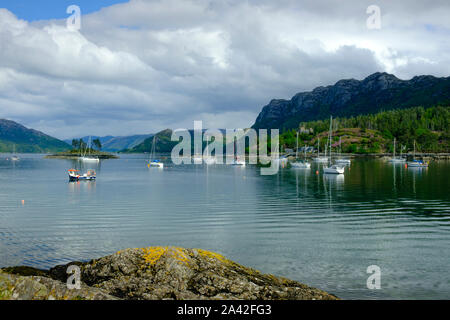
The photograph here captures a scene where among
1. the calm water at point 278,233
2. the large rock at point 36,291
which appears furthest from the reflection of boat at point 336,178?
the large rock at point 36,291

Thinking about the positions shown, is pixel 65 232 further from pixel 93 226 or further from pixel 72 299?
pixel 72 299

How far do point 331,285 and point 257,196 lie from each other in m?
44.0

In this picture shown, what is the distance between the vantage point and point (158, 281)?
14.4 metres

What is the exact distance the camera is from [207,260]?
1652 cm

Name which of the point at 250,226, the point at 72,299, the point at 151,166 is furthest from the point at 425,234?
the point at 151,166

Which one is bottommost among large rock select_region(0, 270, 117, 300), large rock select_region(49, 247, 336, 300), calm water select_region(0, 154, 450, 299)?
calm water select_region(0, 154, 450, 299)

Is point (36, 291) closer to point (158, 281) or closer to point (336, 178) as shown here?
point (158, 281)

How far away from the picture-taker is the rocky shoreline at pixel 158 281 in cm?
1119

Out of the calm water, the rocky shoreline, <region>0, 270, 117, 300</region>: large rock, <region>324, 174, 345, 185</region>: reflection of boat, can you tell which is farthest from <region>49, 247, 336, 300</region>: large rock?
<region>324, 174, 345, 185</region>: reflection of boat

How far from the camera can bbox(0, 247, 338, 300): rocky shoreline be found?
36.7 ft

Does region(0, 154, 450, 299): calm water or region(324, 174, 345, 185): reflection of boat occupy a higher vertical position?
region(324, 174, 345, 185): reflection of boat

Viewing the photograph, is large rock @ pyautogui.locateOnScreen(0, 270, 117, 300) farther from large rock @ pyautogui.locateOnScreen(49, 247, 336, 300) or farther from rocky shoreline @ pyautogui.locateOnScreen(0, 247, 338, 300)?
large rock @ pyautogui.locateOnScreen(49, 247, 336, 300)

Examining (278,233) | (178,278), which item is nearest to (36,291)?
(178,278)
